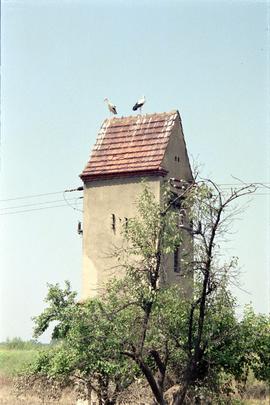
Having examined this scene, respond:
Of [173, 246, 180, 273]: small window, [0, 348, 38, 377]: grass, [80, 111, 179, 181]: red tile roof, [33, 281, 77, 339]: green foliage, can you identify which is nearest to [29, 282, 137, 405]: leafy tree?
[33, 281, 77, 339]: green foliage

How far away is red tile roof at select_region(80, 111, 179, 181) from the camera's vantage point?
29.9 m

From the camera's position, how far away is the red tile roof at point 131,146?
2991cm

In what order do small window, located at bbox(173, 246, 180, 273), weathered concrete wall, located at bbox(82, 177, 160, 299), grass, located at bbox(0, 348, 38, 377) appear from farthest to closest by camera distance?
grass, located at bbox(0, 348, 38, 377)
weathered concrete wall, located at bbox(82, 177, 160, 299)
small window, located at bbox(173, 246, 180, 273)

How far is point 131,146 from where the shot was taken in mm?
30625

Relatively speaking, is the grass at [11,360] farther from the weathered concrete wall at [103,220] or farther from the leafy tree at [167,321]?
the leafy tree at [167,321]

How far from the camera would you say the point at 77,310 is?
21.3 meters

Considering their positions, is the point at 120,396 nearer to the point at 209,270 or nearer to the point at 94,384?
the point at 94,384

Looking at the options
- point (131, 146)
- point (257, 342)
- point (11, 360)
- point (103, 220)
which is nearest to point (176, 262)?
point (103, 220)

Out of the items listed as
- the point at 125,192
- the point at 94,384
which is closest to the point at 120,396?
the point at 94,384

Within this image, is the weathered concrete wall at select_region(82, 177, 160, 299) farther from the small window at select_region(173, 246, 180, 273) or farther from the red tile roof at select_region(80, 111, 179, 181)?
the small window at select_region(173, 246, 180, 273)

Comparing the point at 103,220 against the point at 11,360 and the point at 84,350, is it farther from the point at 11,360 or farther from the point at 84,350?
the point at 11,360

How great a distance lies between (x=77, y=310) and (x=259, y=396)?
39.5ft

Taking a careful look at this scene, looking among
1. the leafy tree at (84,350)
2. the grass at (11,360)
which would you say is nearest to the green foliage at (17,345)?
the grass at (11,360)

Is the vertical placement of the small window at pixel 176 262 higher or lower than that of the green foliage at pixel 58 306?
higher
